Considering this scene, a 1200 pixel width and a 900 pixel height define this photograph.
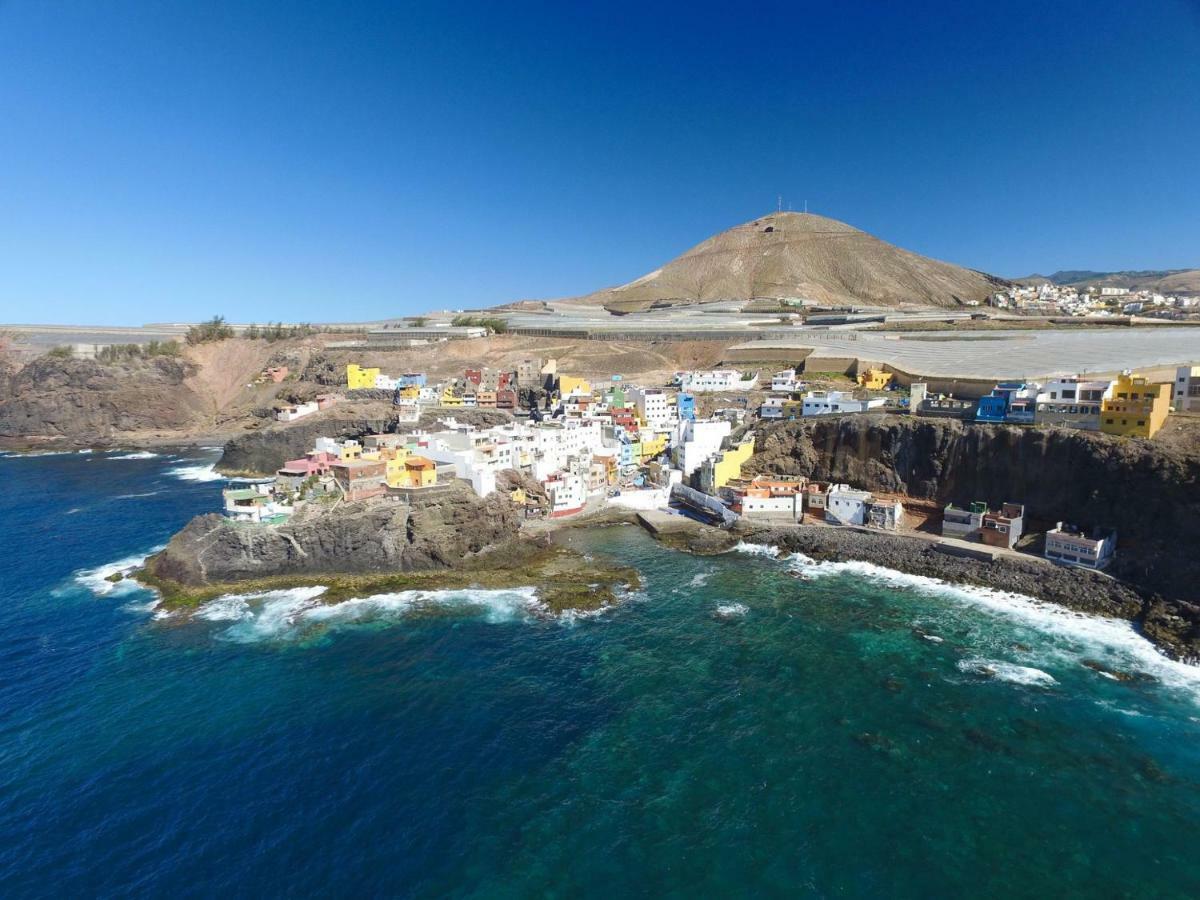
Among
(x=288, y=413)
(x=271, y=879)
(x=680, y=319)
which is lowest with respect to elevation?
(x=271, y=879)

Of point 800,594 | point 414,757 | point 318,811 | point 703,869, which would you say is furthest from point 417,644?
point 800,594

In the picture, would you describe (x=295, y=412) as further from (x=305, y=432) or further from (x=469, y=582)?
(x=469, y=582)

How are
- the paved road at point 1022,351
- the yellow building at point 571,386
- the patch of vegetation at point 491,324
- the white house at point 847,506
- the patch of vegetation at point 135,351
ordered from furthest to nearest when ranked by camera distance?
1. the patch of vegetation at point 491,324
2. the patch of vegetation at point 135,351
3. the yellow building at point 571,386
4. the paved road at point 1022,351
5. the white house at point 847,506

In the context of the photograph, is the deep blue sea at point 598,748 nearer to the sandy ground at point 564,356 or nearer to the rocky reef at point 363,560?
the rocky reef at point 363,560

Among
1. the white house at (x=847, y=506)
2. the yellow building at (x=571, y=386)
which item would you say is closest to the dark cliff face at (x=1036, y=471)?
the white house at (x=847, y=506)

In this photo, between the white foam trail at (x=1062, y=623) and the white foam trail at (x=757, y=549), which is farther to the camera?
the white foam trail at (x=757, y=549)

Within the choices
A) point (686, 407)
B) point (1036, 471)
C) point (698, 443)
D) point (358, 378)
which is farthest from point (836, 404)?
point (358, 378)

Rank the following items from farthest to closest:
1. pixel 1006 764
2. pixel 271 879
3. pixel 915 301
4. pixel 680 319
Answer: pixel 915 301 → pixel 680 319 → pixel 1006 764 → pixel 271 879

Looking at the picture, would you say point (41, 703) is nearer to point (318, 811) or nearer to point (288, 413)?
point (318, 811)
